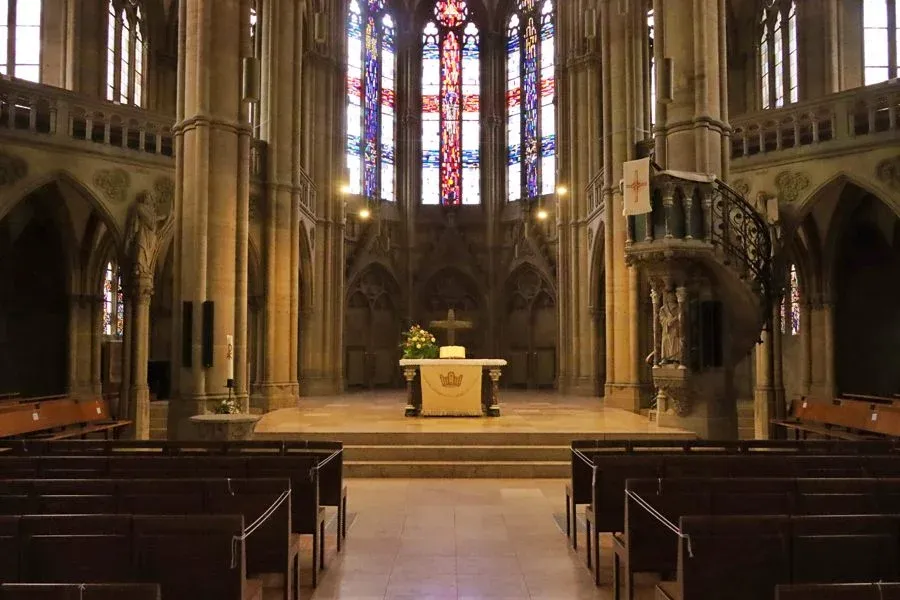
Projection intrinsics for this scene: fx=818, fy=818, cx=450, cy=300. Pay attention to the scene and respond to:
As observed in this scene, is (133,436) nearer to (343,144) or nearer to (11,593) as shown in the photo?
(343,144)

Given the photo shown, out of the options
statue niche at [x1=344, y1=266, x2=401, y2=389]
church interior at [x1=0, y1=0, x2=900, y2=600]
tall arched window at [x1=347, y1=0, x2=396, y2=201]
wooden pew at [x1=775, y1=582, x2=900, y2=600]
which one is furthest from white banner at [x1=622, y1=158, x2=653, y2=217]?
tall arched window at [x1=347, y1=0, x2=396, y2=201]

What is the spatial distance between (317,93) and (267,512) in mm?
23709

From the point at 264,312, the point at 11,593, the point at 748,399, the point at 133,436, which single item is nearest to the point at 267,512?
the point at 11,593

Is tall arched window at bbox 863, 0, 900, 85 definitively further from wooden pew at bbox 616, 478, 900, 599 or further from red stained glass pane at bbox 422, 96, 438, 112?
wooden pew at bbox 616, 478, 900, 599

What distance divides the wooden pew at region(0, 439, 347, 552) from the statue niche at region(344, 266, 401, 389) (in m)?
22.5

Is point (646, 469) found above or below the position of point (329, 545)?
above

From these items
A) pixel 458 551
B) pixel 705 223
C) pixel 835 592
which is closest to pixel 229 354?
pixel 705 223

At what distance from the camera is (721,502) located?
514 centimetres

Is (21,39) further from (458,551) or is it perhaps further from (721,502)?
(721,502)

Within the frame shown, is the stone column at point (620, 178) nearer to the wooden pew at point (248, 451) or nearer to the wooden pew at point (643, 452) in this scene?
the wooden pew at point (643, 452)

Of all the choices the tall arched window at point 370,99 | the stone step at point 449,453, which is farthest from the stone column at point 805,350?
the tall arched window at point 370,99

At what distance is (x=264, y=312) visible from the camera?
2098cm

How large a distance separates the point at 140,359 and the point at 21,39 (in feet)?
34.1

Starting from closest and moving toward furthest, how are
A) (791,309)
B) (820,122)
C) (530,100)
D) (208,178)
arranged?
(208,178)
(820,122)
(791,309)
(530,100)
